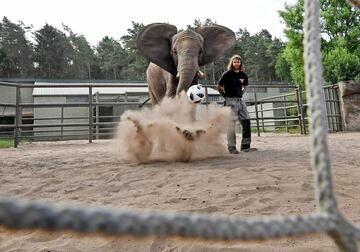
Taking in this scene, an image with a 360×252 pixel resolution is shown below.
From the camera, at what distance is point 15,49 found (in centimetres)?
4231

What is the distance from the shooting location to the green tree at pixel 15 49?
41.7 metres

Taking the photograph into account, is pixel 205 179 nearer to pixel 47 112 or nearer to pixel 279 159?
pixel 279 159

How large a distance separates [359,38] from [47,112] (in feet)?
60.1

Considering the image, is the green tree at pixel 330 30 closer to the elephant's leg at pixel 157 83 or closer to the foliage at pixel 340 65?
the foliage at pixel 340 65

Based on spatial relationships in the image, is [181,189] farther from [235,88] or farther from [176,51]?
[176,51]

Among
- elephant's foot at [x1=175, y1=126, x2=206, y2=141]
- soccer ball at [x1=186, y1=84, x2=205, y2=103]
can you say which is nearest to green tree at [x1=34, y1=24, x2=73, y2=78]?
soccer ball at [x1=186, y1=84, x2=205, y2=103]

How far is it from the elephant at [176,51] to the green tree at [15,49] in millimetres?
40737

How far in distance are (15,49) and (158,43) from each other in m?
42.3

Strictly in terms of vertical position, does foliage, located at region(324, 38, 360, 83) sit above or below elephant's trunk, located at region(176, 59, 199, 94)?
above

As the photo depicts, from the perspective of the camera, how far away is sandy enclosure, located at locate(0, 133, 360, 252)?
1.67 m

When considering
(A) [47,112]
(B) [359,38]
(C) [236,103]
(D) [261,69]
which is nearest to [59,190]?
(C) [236,103]

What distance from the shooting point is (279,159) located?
12.8ft

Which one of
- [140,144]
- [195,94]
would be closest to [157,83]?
[195,94]

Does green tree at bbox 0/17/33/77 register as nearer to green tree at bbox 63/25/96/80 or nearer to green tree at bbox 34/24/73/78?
green tree at bbox 34/24/73/78
